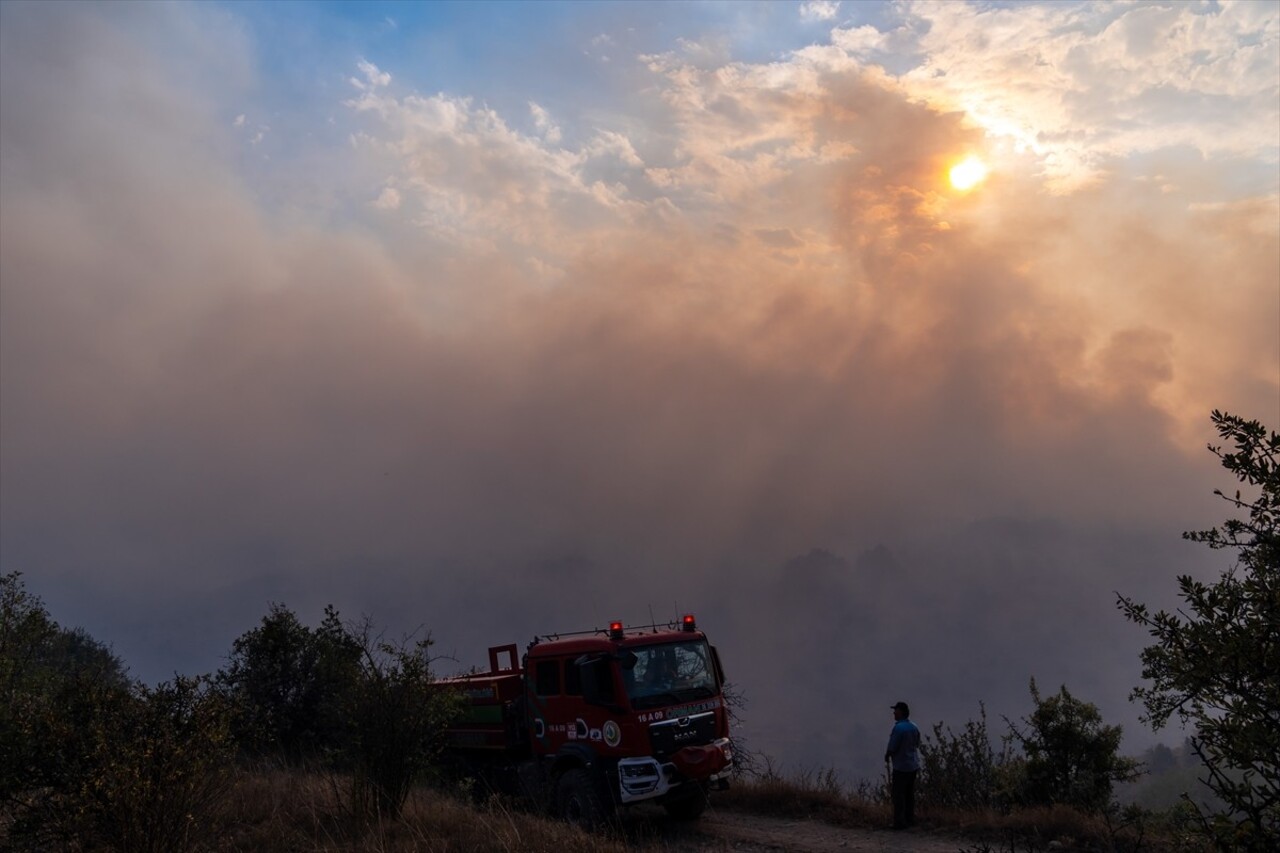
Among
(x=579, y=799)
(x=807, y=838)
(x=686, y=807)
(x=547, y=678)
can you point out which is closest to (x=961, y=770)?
(x=807, y=838)

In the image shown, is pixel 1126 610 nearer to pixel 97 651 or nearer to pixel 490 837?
pixel 490 837

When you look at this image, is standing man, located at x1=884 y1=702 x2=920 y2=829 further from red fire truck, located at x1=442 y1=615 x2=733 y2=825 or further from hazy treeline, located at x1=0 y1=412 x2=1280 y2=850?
red fire truck, located at x1=442 y1=615 x2=733 y2=825

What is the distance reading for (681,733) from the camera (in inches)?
545

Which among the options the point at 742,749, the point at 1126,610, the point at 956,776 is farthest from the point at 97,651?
the point at 1126,610

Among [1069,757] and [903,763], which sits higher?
[903,763]

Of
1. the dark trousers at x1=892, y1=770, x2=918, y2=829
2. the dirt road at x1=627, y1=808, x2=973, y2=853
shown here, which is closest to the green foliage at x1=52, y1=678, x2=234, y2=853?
the dirt road at x1=627, y1=808, x2=973, y2=853

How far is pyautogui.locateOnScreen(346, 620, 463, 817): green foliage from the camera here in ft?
36.7

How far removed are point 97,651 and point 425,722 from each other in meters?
44.5

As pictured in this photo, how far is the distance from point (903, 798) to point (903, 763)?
0.73 metres

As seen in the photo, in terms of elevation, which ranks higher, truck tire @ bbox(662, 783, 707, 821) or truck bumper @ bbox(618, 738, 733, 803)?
truck bumper @ bbox(618, 738, 733, 803)

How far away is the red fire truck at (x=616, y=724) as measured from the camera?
1355 centimetres

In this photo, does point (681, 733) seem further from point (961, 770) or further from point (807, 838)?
point (961, 770)

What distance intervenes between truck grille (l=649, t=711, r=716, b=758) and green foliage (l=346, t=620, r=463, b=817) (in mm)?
3550

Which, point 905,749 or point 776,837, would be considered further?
point 776,837
